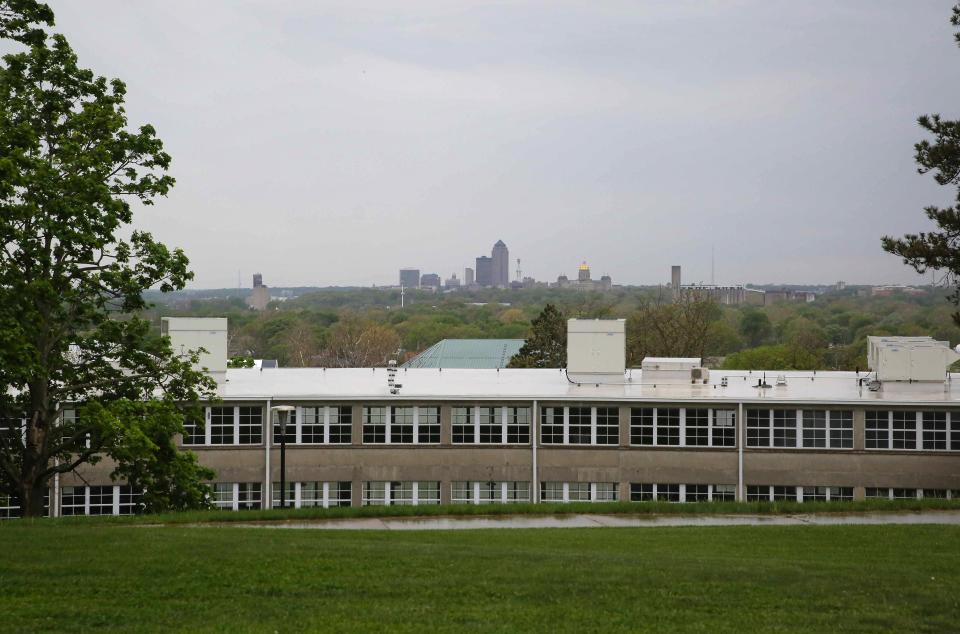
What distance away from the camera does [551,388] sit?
134 ft

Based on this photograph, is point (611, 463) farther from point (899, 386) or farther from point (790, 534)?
point (790, 534)

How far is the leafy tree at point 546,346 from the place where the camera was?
81.6 m

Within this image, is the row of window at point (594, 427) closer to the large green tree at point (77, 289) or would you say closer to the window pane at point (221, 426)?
the window pane at point (221, 426)

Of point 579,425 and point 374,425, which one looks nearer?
point 374,425

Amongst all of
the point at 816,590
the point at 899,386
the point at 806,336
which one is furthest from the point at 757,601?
the point at 806,336

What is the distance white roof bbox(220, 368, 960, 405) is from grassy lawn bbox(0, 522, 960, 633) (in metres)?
17.2

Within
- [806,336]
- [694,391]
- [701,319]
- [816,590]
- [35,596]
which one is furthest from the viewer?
[806,336]

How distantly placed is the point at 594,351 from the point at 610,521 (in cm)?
1745

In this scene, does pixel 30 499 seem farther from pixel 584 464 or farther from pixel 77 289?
pixel 584 464

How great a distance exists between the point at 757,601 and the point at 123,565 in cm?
907

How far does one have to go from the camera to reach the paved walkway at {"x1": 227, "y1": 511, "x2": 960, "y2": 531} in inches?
954

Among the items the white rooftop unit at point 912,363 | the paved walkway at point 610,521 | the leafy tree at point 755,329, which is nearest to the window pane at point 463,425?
the paved walkway at point 610,521

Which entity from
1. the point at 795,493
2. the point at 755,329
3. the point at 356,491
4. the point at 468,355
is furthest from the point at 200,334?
the point at 755,329

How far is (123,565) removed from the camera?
54.1 feet
